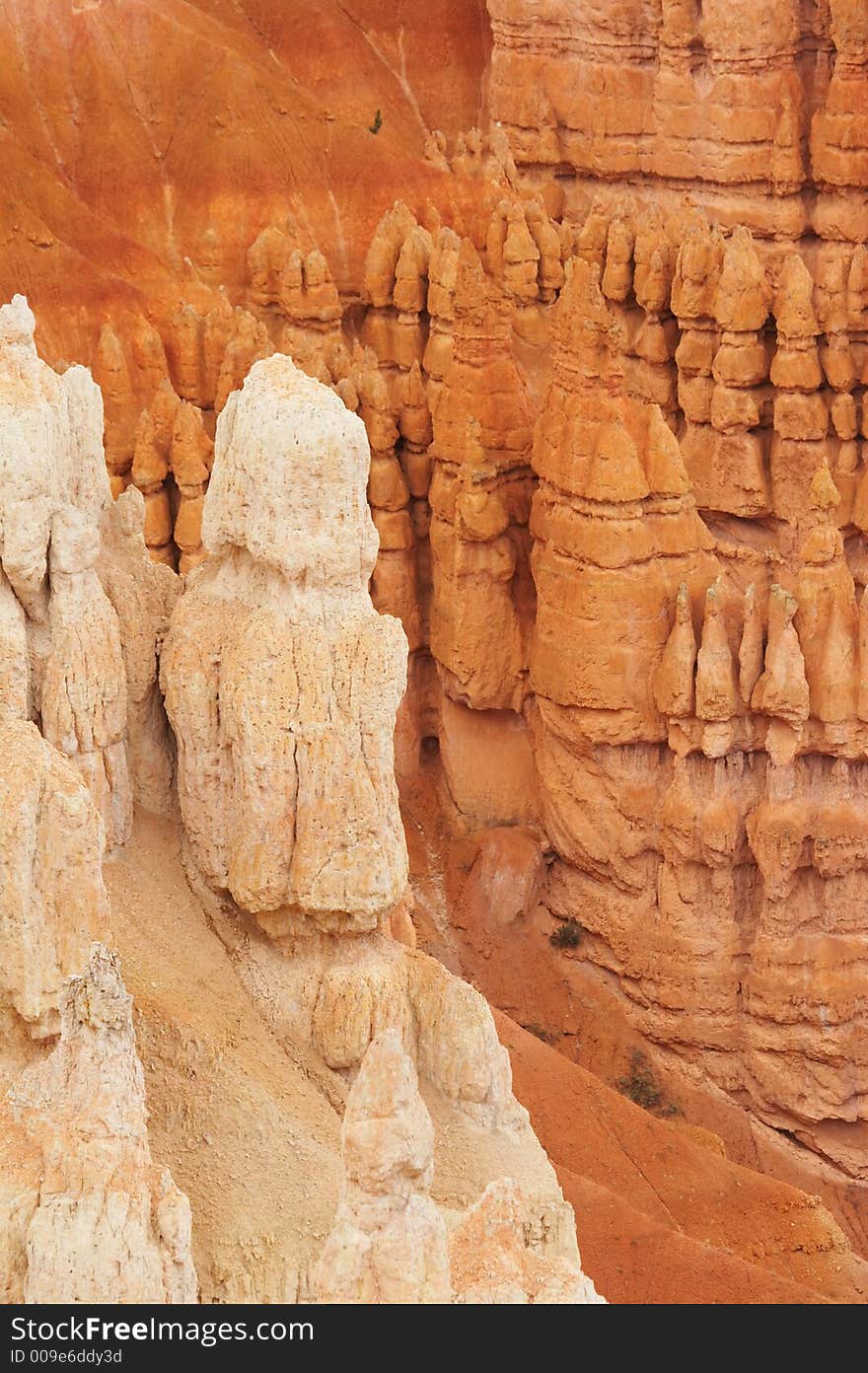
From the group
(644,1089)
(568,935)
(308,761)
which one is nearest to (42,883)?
(308,761)

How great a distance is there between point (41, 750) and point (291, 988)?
2.85 meters

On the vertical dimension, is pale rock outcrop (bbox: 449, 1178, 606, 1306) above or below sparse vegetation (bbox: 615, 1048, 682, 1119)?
above

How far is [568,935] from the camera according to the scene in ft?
100

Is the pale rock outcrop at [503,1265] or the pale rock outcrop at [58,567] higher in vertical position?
the pale rock outcrop at [58,567]

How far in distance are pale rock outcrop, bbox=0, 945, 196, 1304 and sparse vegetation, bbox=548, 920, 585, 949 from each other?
55.5ft

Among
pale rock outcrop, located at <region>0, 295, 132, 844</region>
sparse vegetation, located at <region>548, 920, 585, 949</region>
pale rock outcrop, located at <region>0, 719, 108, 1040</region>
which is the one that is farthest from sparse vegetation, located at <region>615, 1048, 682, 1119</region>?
pale rock outcrop, located at <region>0, 719, 108, 1040</region>

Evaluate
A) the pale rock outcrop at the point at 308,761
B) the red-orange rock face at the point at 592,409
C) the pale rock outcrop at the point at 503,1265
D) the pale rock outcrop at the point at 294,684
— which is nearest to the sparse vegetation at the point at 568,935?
the red-orange rock face at the point at 592,409

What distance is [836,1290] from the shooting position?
24000 millimetres

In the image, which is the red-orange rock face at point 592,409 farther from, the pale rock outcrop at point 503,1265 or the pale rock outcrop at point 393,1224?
the pale rock outcrop at point 393,1224

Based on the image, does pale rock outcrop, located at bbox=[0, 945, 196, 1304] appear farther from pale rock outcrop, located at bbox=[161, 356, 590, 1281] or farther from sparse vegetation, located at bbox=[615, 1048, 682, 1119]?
sparse vegetation, located at bbox=[615, 1048, 682, 1119]

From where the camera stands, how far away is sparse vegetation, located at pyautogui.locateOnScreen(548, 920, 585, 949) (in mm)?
30469

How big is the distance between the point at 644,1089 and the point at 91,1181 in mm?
16551

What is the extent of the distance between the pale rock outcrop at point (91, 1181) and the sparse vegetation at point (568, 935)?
55.5 feet

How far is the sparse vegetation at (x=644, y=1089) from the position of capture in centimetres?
2905
